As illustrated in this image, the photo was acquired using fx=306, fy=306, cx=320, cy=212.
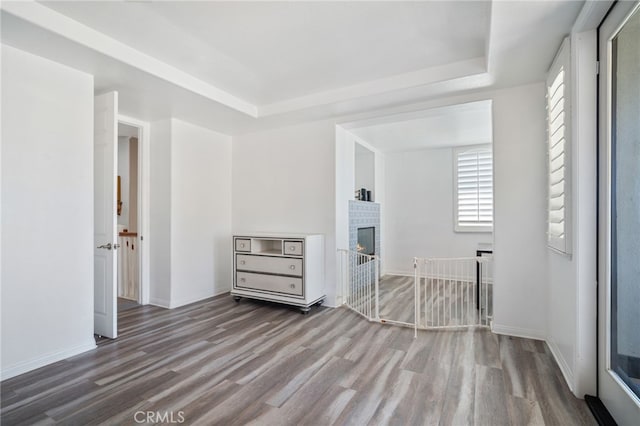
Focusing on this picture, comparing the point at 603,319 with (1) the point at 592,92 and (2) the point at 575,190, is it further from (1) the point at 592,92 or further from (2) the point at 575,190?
(1) the point at 592,92

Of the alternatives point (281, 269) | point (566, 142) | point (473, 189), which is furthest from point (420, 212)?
point (566, 142)

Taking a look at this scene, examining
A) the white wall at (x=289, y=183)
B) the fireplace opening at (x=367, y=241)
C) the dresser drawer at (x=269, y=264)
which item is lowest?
the dresser drawer at (x=269, y=264)

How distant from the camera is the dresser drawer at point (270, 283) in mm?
3617

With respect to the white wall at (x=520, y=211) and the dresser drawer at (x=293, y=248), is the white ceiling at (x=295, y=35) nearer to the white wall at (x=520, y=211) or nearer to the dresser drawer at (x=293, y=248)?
the white wall at (x=520, y=211)

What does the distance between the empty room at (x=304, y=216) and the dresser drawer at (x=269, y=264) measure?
1.7 inches

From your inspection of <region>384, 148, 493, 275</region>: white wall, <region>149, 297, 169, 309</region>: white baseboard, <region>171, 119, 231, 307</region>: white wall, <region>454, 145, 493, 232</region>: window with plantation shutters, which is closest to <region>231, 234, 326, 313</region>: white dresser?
<region>171, 119, 231, 307</region>: white wall

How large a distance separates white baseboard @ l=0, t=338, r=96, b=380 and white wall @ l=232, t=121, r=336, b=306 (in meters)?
2.34

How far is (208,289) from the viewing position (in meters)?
4.34

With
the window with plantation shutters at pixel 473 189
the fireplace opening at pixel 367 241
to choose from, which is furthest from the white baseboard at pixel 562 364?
the window with plantation shutters at pixel 473 189

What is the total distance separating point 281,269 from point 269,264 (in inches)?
7.2

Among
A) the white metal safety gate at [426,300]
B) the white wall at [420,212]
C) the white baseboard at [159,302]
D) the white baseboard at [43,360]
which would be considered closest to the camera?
the white baseboard at [43,360]

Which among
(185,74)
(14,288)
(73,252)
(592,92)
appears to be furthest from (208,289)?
(592,92)

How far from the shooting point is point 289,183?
4.23m

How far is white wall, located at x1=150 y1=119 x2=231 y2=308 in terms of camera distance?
3895 millimetres
